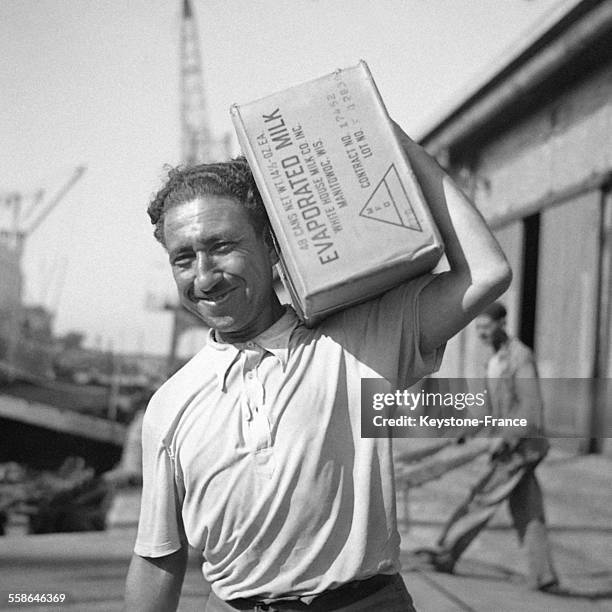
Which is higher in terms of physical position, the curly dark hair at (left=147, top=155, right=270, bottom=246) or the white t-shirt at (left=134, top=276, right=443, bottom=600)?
the curly dark hair at (left=147, top=155, right=270, bottom=246)

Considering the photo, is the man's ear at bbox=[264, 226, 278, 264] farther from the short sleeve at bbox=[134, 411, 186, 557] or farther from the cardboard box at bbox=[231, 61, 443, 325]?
the short sleeve at bbox=[134, 411, 186, 557]

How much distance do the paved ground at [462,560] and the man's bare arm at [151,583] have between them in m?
2.03

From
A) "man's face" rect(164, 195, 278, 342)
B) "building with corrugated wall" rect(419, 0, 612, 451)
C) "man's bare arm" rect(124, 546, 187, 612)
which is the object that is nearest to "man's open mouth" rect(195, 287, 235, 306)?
"man's face" rect(164, 195, 278, 342)

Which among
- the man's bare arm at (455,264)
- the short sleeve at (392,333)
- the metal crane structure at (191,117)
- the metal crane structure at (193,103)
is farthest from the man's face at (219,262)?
the metal crane structure at (191,117)

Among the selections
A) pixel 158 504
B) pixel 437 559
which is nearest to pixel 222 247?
pixel 158 504

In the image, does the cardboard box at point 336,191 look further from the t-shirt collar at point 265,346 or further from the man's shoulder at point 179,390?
the man's shoulder at point 179,390

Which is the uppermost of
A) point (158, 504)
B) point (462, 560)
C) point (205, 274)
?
point (205, 274)

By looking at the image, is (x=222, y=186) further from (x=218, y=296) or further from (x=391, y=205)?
(x=391, y=205)

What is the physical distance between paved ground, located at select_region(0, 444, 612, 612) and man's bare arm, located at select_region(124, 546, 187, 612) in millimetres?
Answer: 2027

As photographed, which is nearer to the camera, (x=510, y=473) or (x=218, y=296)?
(x=218, y=296)

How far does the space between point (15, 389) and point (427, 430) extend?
2.69 meters

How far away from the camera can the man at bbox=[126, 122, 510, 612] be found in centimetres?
117

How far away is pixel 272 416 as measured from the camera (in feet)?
3.94

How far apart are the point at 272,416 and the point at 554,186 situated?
4430 millimetres
